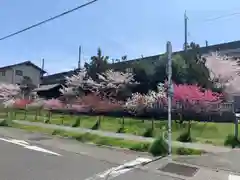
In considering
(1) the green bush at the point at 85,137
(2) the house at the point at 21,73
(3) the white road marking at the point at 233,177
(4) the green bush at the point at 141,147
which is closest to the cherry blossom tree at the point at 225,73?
(1) the green bush at the point at 85,137

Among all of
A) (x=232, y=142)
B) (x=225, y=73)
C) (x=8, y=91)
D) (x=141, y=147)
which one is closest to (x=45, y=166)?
(x=141, y=147)

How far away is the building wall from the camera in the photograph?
53.8 metres

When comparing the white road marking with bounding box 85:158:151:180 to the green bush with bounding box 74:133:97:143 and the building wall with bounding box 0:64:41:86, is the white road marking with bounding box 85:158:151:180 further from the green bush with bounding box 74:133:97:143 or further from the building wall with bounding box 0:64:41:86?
the building wall with bounding box 0:64:41:86

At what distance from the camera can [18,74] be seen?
55000 millimetres

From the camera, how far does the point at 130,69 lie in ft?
106

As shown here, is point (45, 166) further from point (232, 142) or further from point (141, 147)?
point (232, 142)

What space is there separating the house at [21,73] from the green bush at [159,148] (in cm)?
4431

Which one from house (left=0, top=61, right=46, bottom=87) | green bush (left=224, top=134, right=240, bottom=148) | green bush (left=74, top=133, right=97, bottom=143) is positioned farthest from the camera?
house (left=0, top=61, right=46, bottom=87)

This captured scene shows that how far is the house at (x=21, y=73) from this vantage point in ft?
176

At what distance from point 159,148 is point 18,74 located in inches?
1915

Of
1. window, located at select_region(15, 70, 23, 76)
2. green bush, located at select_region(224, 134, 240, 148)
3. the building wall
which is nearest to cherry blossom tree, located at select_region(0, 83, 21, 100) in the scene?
the building wall

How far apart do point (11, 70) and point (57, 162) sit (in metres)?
48.3

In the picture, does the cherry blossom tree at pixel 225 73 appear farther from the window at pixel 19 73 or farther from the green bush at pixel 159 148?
the window at pixel 19 73

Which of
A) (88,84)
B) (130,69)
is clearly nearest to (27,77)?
(88,84)
